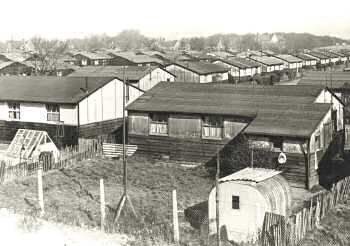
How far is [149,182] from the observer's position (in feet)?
90.7

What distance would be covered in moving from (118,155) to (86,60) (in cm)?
7813

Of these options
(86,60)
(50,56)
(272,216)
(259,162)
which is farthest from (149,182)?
(86,60)

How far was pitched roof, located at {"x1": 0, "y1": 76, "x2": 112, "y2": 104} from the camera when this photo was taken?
36.9 meters

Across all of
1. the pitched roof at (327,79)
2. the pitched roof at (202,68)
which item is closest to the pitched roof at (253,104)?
the pitched roof at (327,79)

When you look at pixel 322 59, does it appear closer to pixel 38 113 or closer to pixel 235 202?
pixel 38 113

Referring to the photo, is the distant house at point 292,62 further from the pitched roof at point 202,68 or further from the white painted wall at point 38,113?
the white painted wall at point 38,113

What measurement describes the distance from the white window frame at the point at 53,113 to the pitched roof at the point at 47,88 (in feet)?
1.84

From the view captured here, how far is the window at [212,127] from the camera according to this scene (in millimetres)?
30531

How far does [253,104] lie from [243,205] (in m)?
12.9

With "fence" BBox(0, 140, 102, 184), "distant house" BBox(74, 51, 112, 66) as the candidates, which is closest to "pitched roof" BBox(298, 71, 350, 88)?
"fence" BBox(0, 140, 102, 184)

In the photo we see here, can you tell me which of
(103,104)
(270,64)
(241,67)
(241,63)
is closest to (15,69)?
(241,67)

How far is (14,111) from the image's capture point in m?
38.8

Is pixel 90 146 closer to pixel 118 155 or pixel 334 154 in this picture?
pixel 118 155

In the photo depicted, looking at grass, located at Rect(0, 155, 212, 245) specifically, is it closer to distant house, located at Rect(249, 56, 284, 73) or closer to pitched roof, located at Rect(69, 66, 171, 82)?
pitched roof, located at Rect(69, 66, 171, 82)
